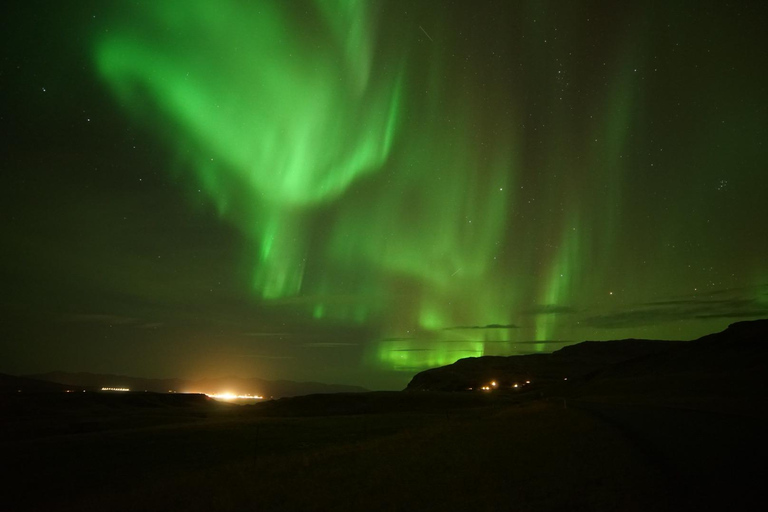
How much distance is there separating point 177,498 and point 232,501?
222cm

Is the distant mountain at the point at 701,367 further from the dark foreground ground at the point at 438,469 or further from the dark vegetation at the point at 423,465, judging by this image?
the dark foreground ground at the point at 438,469

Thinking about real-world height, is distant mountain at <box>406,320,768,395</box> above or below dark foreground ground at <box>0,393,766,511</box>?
above

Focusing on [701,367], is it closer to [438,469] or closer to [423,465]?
[423,465]

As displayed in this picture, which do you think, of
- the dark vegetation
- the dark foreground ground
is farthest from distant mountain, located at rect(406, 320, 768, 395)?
the dark foreground ground

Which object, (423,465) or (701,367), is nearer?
(423,465)

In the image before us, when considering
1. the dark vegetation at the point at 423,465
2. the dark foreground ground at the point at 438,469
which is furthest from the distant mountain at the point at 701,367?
the dark foreground ground at the point at 438,469

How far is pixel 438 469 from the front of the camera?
640 inches

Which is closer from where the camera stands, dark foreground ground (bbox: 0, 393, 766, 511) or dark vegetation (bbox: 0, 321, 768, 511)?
dark foreground ground (bbox: 0, 393, 766, 511)

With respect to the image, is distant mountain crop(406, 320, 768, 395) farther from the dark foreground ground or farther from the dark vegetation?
the dark foreground ground

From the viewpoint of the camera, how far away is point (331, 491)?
14148 millimetres

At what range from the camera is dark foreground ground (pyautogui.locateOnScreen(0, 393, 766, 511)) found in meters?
12.3

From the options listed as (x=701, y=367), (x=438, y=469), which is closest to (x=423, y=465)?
(x=438, y=469)

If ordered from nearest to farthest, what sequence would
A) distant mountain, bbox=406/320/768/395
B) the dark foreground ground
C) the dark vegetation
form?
the dark foreground ground, the dark vegetation, distant mountain, bbox=406/320/768/395

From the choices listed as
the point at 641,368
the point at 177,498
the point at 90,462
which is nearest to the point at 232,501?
the point at 177,498
